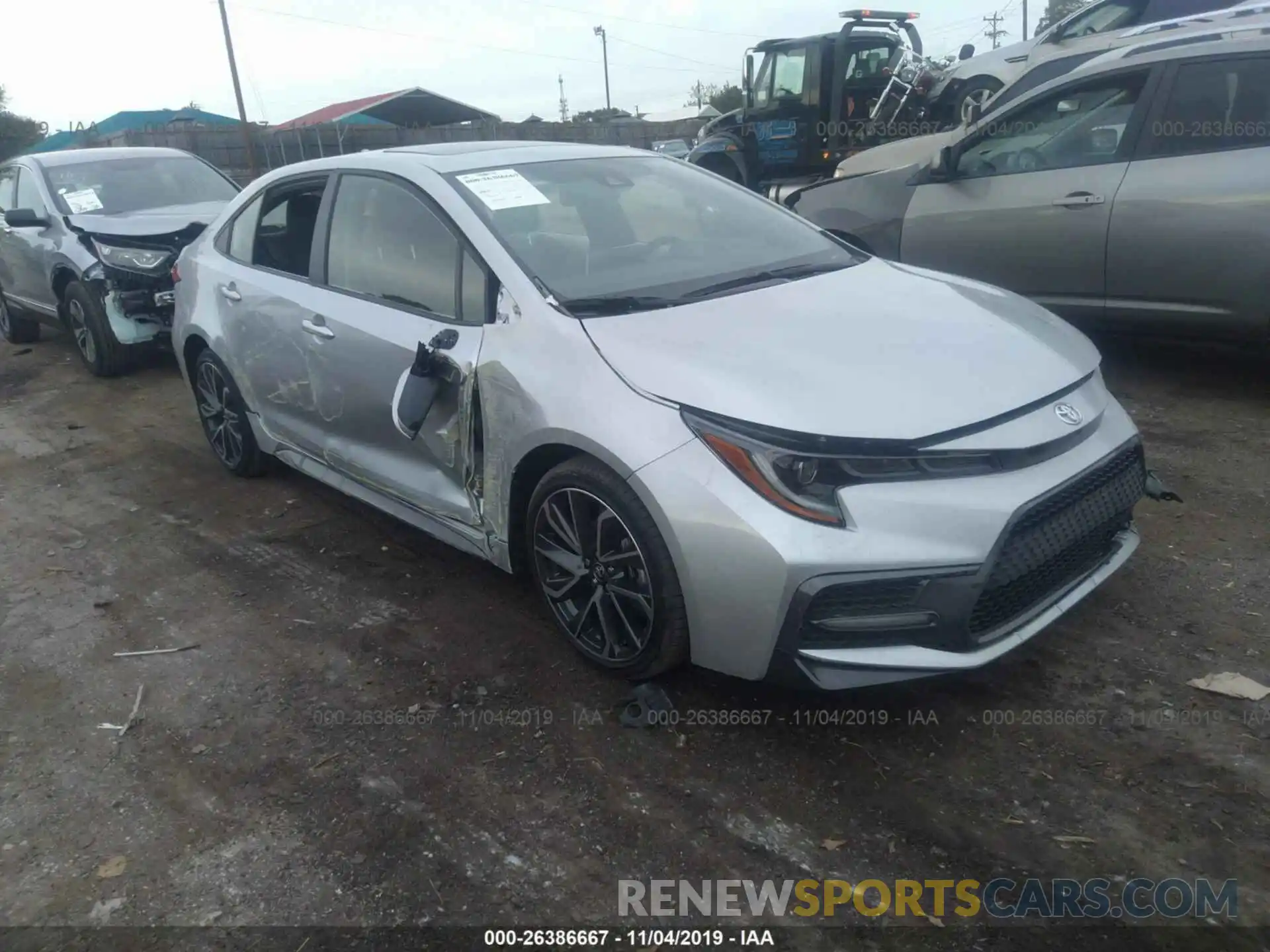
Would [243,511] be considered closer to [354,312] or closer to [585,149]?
[354,312]

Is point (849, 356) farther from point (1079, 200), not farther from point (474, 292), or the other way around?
point (1079, 200)

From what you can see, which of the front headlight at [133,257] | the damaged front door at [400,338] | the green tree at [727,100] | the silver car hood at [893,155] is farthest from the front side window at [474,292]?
the green tree at [727,100]

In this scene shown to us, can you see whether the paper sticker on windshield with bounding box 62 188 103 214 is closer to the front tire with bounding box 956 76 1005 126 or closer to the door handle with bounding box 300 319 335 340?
the door handle with bounding box 300 319 335 340

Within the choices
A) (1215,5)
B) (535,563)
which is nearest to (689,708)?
(535,563)

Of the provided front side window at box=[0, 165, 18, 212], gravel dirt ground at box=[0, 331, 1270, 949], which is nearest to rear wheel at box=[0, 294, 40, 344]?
front side window at box=[0, 165, 18, 212]

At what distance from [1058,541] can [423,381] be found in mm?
2104

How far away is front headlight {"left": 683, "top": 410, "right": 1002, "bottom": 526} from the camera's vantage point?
2.54 meters

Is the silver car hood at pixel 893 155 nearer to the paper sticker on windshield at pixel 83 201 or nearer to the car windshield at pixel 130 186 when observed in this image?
the car windshield at pixel 130 186

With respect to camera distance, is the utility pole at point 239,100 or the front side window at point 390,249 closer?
the front side window at point 390,249

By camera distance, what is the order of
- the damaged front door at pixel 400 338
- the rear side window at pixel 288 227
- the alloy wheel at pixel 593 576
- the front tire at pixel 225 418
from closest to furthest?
the alloy wheel at pixel 593 576 → the damaged front door at pixel 400 338 → the rear side window at pixel 288 227 → the front tire at pixel 225 418

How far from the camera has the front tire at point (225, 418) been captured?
4.96 meters

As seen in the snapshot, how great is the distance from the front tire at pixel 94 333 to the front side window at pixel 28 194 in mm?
797

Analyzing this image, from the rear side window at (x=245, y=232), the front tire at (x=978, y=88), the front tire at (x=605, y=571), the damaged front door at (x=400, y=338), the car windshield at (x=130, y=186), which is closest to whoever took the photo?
the front tire at (x=605, y=571)

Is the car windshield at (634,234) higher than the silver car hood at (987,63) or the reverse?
the reverse
